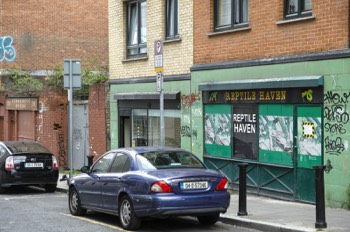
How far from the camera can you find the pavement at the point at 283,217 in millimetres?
→ 10562

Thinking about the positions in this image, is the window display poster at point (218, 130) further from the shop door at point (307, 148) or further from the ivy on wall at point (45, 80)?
the ivy on wall at point (45, 80)

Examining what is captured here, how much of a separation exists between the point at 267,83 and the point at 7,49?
19138 mm

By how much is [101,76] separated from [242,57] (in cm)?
894

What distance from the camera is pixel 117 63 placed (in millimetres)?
22031

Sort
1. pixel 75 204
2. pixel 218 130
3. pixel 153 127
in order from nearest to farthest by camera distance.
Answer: pixel 75 204, pixel 218 130, pixel 153 127

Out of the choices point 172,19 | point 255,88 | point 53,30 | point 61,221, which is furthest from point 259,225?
point 53,30

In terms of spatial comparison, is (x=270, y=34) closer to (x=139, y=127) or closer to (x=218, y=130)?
(x=218, y=130)

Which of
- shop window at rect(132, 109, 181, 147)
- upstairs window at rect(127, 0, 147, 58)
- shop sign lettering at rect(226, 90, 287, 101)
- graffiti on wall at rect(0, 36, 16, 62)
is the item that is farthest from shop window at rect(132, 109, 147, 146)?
graffiti on wall at rect(0, 36, 16, 62)

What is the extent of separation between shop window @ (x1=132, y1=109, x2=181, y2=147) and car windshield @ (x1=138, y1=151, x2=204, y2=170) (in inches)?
260

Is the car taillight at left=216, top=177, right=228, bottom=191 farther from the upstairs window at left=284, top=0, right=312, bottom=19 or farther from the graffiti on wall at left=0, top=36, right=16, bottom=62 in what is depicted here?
the graffiti on wall at left=0, top=36, right=16, bottom=62

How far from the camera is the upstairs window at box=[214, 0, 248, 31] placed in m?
15.9

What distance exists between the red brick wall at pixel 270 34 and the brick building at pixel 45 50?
34.1 ft

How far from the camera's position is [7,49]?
30656 mm

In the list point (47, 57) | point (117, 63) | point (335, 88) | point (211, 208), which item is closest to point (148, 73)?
point (117, 63)
